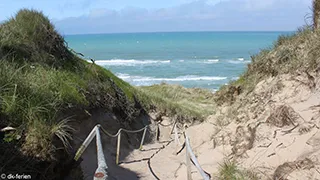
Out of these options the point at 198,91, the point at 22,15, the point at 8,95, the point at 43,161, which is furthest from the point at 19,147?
the point at 198,91

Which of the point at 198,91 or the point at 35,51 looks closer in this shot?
the point at 35,51

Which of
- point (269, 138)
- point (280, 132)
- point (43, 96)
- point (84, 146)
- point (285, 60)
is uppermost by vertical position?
point (285, 60)

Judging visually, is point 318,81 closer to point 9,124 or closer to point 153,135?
point 9,124

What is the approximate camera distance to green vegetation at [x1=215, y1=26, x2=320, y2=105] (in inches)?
275

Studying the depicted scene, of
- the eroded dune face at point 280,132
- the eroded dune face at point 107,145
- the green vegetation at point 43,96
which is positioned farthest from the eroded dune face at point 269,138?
the green vegetation at point 43,96

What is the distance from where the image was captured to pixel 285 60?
8.38 meters

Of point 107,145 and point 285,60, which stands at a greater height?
point 285,60

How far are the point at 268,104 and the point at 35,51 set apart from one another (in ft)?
19.1

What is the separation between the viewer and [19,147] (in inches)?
217

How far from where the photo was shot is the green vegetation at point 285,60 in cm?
698

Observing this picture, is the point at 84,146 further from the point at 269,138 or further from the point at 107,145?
the point at 107,145

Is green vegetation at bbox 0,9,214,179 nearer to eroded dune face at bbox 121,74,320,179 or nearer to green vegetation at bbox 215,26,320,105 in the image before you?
eroded dune face at bbox 121,74,320,179

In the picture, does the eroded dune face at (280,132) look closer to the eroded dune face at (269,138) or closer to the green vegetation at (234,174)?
the eroded dune face at (269,138)

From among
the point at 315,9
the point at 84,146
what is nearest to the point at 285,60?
the point at 315,9
